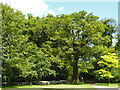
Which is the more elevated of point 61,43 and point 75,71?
point 61,43

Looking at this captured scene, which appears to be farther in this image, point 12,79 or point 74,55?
point 74,55

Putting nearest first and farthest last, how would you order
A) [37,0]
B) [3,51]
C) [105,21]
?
[37,0] < [3,51] < [105,21]

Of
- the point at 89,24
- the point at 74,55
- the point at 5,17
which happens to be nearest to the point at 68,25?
the point at 89,24

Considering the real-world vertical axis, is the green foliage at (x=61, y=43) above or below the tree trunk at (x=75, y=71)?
above

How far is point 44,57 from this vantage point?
17.2m

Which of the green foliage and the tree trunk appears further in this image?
the tree trunk

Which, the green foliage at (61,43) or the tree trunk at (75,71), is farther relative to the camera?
the tree trunk at (75,71)

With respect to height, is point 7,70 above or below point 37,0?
below

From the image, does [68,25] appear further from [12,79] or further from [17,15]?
[12,79]

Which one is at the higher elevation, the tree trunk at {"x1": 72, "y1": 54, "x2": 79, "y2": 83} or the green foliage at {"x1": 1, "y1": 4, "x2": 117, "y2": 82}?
the green foliage at {"x1": 1, "y1": 4, "x2": 117, "y2": 82}

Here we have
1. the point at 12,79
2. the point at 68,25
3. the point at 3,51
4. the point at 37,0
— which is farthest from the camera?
the point at 68,25

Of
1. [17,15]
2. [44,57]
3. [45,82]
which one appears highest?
[17,15]

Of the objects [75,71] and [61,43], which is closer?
[61,43]

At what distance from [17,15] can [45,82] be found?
354 inches
